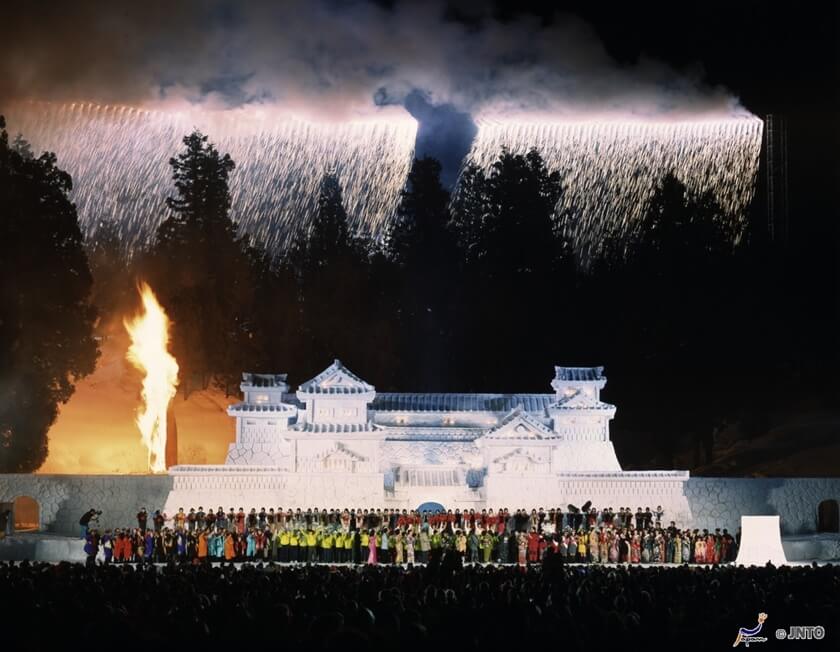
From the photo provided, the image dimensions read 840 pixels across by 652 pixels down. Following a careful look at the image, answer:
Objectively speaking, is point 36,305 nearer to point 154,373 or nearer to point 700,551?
point 154,373

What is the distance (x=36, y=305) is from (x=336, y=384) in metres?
14.9

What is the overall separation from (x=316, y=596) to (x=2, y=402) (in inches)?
1308

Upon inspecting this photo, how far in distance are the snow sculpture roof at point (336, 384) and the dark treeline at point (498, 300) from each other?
39.0ft

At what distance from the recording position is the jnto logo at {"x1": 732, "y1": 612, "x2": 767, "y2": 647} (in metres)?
11.3

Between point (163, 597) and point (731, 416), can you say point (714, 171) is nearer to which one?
point (731, 416)

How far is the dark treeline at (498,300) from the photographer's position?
5075cm

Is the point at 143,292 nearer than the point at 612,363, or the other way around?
the point at 612,363

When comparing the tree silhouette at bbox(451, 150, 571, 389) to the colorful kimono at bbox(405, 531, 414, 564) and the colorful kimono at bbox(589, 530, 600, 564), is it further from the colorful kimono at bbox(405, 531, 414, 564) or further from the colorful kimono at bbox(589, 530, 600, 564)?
the colorful kimono at bbox(405, 531, 414, 564)

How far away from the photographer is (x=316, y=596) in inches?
549

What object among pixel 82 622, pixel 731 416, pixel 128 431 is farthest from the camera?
pixel 128 431

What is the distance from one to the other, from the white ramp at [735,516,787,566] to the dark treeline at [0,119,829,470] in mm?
22184

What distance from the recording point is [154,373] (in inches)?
1961

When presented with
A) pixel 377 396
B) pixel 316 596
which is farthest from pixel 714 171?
pixel 316 596

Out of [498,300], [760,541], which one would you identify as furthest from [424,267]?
[760,541]
